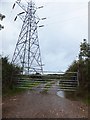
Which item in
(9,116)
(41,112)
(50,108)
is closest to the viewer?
(9,116)

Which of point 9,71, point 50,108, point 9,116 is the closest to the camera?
point 9,116

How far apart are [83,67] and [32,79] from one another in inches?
151

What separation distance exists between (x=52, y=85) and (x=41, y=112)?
11.1 m

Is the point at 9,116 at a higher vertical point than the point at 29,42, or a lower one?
lower

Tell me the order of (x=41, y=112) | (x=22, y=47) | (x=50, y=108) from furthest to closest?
1. (x=22, y=47)
2. (x=50, y=108)
3. (x=41, y=112)

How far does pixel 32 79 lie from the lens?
73.6ft

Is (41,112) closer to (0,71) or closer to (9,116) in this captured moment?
(9,116)

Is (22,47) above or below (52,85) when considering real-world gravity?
above

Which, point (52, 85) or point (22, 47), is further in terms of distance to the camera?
point (22, 47)

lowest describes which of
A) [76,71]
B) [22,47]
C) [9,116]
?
[9,116]

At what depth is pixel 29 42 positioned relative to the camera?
2892 centimetres

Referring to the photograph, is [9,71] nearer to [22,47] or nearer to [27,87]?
[27,87]

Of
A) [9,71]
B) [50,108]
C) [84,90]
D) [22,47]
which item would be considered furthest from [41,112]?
[22,47]

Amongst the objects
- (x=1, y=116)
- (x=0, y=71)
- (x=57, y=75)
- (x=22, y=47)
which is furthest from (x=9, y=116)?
(x=22, y=47)
